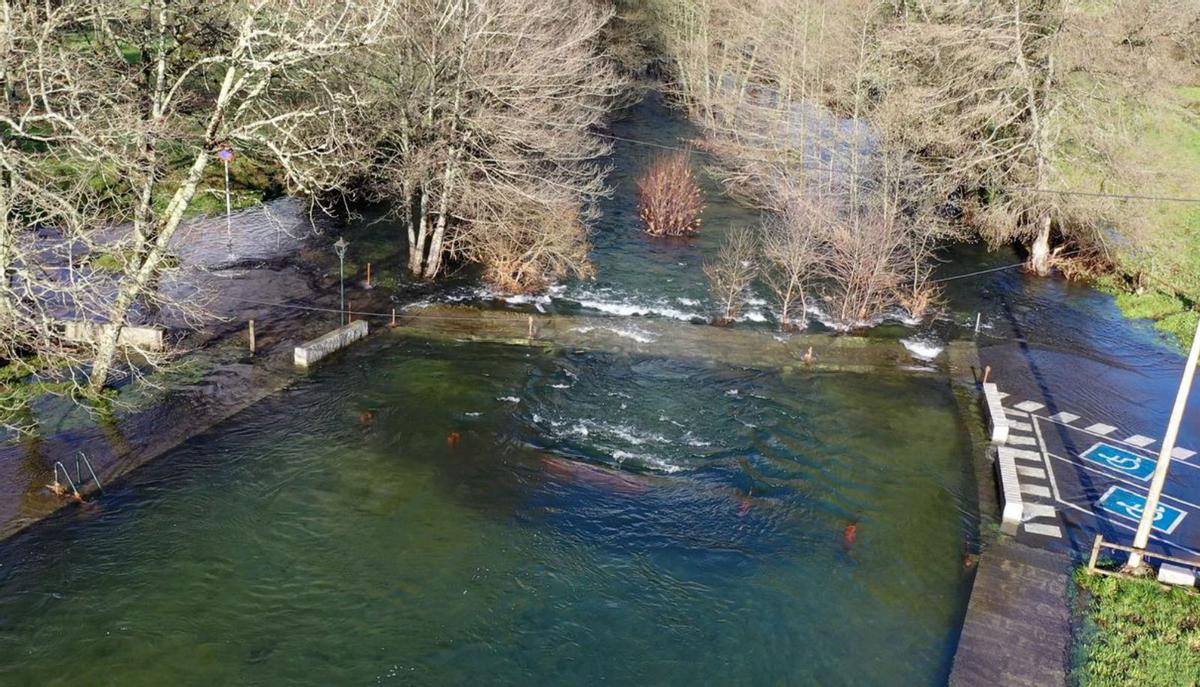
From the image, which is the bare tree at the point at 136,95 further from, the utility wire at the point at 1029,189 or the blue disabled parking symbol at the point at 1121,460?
the blue disabled parking symbol at the point at 1121,460

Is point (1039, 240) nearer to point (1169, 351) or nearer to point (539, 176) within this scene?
point (1169, 351)

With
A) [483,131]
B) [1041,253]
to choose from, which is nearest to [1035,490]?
[483,131]

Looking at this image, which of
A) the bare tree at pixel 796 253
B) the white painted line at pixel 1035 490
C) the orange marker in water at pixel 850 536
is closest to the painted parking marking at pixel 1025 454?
the white painted line at pixel 1035 490

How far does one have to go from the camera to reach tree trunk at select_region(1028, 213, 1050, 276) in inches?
1347

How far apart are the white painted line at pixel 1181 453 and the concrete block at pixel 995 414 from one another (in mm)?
3612

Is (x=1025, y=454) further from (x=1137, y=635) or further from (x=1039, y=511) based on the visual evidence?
(x=1137, y=635)

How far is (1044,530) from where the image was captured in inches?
667

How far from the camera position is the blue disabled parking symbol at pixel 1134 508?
685 inches

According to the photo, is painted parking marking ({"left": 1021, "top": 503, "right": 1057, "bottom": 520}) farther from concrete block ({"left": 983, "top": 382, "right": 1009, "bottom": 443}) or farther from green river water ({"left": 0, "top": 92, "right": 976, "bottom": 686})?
concrete block ({"left": 983, "top": 382, "right": 1009, "bottom": 443})

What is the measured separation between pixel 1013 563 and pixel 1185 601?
263 centimetres

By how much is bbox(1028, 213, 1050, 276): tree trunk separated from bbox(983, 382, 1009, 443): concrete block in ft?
45.6

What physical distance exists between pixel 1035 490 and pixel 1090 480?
61.9 inches

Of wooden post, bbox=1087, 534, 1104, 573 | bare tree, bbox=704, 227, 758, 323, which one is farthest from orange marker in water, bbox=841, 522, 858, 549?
bare tree, bbox=704, 227, 758, 323

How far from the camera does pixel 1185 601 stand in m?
14.8
